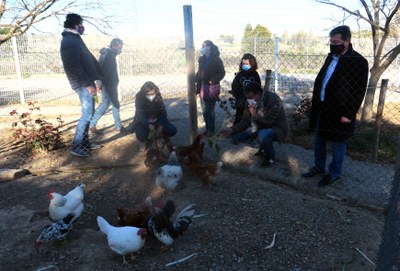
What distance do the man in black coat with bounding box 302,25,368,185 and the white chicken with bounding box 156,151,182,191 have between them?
1698mm

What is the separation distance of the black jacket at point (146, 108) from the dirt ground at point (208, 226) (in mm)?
684

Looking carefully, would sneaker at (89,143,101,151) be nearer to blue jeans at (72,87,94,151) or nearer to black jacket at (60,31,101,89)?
blue jeans at (72,87,94,151)

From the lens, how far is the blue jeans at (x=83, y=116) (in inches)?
190

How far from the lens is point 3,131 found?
6.75 metres

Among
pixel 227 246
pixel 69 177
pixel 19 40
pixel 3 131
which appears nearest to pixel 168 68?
pixel 19 40

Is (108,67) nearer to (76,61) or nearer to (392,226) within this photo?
(76,61)

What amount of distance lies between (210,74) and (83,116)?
2.10 m

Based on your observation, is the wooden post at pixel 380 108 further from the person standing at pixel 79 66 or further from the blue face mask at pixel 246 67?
the person standing at pixel 79 66

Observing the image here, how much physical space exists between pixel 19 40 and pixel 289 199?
30.8ft

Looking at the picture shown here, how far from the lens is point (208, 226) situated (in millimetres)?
3273

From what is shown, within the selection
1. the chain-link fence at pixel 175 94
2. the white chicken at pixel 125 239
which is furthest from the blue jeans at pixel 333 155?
the white chicken at pixel 125 239

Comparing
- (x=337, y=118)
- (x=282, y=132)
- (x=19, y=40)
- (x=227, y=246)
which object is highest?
(x=19, y=40)

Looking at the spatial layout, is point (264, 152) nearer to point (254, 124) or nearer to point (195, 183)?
point (254, 124)

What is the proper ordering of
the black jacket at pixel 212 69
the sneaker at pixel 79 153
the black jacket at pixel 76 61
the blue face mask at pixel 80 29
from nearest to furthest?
1. the black jacket at pixel 76 61
2. the blue face mask at pixel 80 29
3. the sneaker at pixel 79 153
4. the black jacket at pixel 212 69
